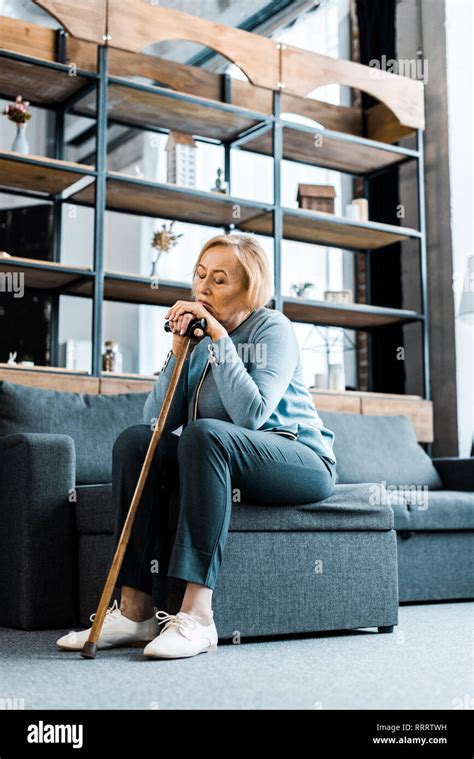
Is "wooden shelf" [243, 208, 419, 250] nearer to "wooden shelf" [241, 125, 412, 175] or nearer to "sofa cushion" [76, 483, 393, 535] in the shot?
"wooden shelf" [241, 125, 412, 175]

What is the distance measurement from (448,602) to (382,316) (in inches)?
71.2

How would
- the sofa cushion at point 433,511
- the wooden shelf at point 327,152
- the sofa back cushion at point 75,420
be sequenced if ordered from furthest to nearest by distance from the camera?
the wooden shelf at point 327,152 → the sofa cushion at point 433,511 → the sofa back cushion at point 75,420

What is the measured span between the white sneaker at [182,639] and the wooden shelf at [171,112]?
105 inches

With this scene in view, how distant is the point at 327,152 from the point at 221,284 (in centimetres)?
265

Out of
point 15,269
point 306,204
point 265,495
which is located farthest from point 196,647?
point 306,204

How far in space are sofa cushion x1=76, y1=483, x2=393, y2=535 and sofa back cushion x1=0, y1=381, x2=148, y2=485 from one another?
0.42m

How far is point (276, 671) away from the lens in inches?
74.5

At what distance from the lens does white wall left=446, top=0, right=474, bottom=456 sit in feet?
15.9

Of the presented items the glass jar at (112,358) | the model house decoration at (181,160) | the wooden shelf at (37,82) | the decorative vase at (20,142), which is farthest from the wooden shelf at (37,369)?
the wooden shelf at (37,82)

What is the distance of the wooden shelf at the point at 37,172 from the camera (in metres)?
3.83

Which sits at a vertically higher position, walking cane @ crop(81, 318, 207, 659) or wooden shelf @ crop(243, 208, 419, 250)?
wooden shelf @ crop(243, 208, 419, 250)

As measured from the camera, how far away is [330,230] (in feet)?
15.9

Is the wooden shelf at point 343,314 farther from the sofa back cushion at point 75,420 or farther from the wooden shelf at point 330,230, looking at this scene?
the sofa back cushion at point 75,420

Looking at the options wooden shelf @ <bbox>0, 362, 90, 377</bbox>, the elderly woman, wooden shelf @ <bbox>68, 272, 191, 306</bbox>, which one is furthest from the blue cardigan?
wooden shelf @ <bbox>68, 272, 191, 306</bbox>
